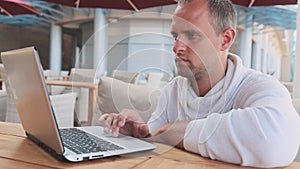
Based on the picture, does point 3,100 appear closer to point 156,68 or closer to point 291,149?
point 156,68

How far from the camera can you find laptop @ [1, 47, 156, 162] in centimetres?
63

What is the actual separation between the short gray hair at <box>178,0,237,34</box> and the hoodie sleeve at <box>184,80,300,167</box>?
23 cm

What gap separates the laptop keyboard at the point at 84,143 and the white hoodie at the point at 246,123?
0.64ft

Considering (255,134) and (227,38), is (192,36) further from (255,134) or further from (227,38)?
(255,134)

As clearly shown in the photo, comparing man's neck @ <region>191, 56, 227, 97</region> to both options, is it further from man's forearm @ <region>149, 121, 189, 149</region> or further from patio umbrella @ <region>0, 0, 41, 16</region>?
patio umbrella @ <region>0, 0, 41, 16</region>

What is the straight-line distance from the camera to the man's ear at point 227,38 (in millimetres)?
901

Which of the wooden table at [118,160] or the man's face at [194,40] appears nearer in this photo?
the wooden table at [118,160]

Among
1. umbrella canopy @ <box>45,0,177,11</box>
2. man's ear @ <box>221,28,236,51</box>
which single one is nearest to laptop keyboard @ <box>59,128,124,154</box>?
man's ear @ <box>221,28,236,51</box>

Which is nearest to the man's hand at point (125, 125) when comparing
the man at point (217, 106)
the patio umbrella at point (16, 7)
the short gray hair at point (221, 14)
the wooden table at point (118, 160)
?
the man at point (217, 106)

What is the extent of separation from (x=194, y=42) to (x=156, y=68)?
265 mm

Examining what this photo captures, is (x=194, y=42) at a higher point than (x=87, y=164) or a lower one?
higher

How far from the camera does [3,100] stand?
7.63 feet

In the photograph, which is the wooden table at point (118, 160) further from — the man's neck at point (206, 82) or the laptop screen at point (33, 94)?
the man's neck at point (206, 82)

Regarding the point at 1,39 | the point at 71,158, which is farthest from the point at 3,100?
the point at 1,39
